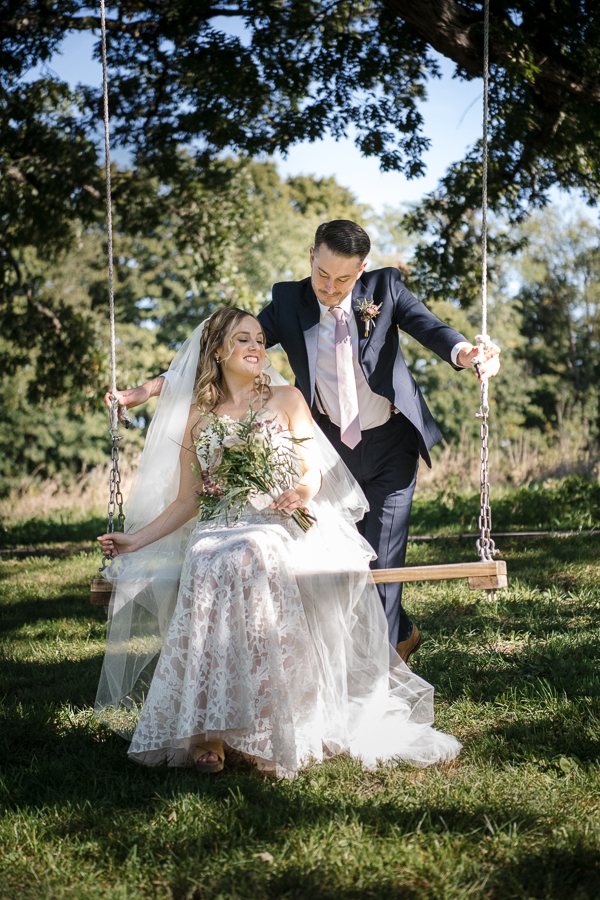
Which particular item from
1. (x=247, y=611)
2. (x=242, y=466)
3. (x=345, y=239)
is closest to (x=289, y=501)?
(x=242, y=466)

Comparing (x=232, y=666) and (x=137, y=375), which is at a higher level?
(x=137, y=375)

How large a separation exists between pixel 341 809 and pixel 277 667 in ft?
1.98

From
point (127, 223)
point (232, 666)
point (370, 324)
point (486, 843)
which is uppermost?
point (127, 223)

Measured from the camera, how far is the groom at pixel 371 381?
148 inches

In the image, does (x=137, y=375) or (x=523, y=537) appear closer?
(x=523, y=537)

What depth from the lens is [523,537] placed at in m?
7.55

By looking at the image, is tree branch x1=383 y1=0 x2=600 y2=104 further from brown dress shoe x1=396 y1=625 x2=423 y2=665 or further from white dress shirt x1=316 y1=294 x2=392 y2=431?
brown dress shoe x1=396 y1=625 x2=423 y2=665

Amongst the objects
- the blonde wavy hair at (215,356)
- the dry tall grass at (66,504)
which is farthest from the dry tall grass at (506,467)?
the blonde wavy hair at (215,356)

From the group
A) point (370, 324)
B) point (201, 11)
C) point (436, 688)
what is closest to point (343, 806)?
point (436, 688)

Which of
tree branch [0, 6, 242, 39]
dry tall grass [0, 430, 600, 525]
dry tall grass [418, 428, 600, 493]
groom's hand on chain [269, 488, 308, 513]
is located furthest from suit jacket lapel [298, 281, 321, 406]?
dry tall grass [418, 428, 600, 493]

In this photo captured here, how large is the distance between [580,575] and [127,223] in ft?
24.4

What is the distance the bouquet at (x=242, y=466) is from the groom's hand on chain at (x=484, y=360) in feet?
2.64

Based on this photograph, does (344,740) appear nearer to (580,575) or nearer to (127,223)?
(580,575)

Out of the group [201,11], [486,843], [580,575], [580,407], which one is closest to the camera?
[486,843]
